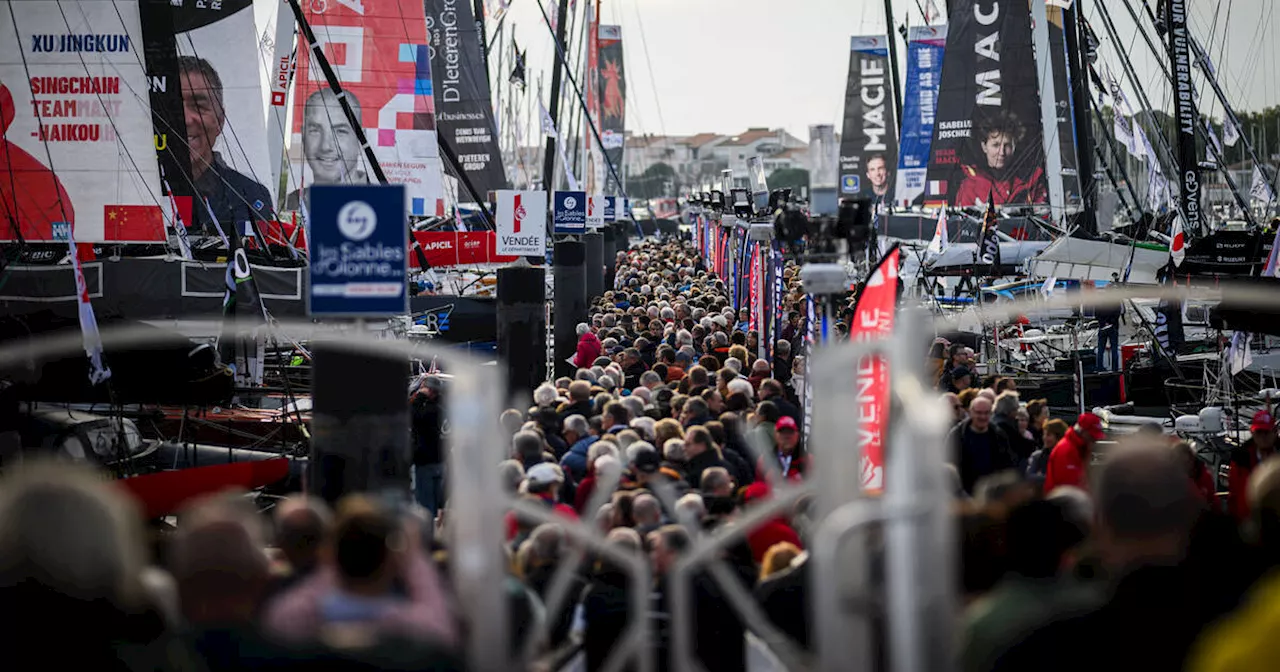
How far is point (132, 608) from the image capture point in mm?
3990

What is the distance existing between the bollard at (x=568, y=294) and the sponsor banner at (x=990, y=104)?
1063 cm

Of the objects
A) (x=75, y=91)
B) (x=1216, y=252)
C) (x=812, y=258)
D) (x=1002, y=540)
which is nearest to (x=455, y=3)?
(x=75, y=91)

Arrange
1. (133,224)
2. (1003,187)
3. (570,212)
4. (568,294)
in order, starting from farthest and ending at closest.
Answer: (1003,187)
(570,212)
(568,294)
(133,224)

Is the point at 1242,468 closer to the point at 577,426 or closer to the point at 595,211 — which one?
the point at 577,426

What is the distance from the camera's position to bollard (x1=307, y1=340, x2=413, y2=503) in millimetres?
8656

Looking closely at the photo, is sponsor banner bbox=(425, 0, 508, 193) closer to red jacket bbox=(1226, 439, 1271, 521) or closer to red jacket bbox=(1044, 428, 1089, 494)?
red jacket bbox=(1226, 439, 1271, 521)

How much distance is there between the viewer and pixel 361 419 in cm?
867

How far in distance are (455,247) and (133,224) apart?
27.6 feet

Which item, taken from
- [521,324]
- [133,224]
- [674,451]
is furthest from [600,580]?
[133,224]

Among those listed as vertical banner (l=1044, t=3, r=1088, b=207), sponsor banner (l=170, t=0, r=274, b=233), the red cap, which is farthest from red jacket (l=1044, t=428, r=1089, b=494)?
vertical banner (l=1044, t=3, r=1088, b=207)

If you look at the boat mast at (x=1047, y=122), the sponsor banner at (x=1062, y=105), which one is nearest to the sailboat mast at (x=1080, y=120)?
the boat mast at (x=1047, y=122)

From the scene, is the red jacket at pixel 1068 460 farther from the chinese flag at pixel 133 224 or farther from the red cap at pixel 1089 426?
the chinese flag at pixel 133 224

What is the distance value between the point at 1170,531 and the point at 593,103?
4759 cm

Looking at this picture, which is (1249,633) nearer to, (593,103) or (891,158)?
(593,103)
